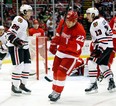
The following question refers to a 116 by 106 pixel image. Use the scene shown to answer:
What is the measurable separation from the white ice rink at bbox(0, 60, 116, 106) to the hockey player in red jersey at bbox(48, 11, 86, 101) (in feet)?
0.64

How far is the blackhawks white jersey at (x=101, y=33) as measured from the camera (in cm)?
465

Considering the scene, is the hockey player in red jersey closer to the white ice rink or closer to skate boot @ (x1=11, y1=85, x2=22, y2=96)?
the white ice rink

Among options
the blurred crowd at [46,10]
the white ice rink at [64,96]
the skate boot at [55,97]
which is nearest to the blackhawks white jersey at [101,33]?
the white ice rink at [64,96]

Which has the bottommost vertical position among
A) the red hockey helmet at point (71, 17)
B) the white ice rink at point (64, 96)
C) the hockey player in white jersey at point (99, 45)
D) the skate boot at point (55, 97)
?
the white ice rink at point (64, 96)

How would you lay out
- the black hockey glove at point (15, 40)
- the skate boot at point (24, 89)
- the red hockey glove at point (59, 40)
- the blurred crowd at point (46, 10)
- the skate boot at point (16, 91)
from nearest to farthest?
1. the red hockey glove at point (59, 40)
2. the black hockey glove at point (15, 40)
3. the skate boot at point (16, 91)
4. the skate boot at point (24, 89)
5. the blurred crowd at point (46, 10)

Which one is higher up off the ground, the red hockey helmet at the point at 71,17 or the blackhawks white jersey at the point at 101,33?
the red hockey helmet at the point at 71,17

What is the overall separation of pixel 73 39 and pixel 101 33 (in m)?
0.61

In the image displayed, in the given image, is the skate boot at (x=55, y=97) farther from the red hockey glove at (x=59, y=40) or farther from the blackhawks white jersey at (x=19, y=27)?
the blackhawks white jersey at (x=19, y=27)

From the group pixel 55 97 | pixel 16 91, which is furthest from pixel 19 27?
pixel 55 97

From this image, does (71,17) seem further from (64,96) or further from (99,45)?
(64,96)

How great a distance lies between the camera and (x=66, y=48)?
4188 mm

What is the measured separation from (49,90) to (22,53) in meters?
0.68

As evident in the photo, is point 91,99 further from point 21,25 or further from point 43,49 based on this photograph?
point 43,49

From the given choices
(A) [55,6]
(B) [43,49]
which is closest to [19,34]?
(B) [43,49]
